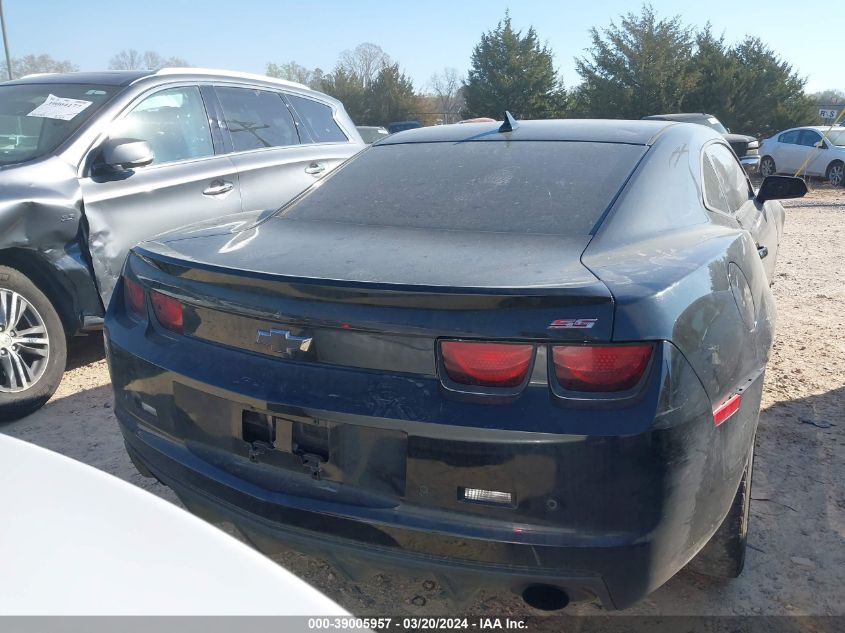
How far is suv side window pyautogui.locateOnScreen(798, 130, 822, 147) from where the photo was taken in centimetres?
1905

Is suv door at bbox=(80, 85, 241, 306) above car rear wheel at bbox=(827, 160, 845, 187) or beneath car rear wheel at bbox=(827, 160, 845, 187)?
above

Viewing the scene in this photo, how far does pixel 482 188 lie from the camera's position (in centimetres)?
275

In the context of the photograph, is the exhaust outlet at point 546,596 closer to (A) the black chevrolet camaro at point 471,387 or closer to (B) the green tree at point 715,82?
(A) the black chevrolet camaro at point 471,387

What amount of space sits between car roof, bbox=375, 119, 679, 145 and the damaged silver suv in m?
1.79

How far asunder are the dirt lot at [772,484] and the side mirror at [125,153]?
1319 mm

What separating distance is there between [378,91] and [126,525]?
1829 inches

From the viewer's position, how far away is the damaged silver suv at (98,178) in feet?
13.1

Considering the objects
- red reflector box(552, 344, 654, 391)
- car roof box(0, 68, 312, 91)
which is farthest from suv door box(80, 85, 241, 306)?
red reflector box(552, 344, 654, 391)

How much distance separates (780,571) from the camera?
272cm

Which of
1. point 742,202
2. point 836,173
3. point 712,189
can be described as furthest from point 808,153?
point 712,189

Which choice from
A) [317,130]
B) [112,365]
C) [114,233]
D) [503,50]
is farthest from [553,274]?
[503,50]

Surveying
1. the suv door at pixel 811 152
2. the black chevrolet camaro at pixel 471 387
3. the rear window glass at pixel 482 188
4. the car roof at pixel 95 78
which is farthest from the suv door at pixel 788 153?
the black chevrolet camaro at pixel 471 387

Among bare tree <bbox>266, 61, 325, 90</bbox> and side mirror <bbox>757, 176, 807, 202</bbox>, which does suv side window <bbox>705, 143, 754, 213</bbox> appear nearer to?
side mirror <bbox>757, 176, 807, 202</bbox>

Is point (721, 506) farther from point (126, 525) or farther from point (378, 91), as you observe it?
point (378, 91)
